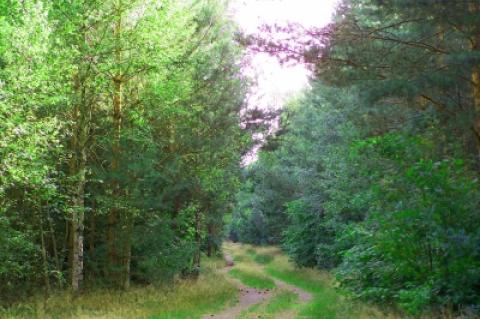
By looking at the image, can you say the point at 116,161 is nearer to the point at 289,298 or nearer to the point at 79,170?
the point at 79,170

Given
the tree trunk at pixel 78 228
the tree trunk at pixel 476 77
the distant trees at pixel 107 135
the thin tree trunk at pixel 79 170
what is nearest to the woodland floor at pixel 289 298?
the distant trees at pixel 107 135

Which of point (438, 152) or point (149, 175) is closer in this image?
point (438, 152)

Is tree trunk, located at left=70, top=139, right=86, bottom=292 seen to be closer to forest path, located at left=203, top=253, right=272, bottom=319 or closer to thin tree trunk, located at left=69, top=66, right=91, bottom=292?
thin tree trunk, located at left=69, top=66, right=91, bottom=292

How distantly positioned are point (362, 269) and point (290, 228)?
1830 centimetres

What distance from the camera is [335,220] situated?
68.0 ft

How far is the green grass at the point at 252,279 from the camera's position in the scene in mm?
23172

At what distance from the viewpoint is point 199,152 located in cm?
1775

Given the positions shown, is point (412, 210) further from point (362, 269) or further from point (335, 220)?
point (335, 220)

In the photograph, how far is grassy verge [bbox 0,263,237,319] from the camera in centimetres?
1210

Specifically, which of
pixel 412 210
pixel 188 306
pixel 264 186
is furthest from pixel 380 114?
pixel 264 186

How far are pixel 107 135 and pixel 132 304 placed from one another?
204 inches

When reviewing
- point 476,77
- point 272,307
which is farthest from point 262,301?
point 476,77

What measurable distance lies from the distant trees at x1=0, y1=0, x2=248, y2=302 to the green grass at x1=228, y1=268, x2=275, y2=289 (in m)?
6.68

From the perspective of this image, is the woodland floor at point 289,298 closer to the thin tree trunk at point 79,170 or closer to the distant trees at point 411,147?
the distant trees at point 411,147
